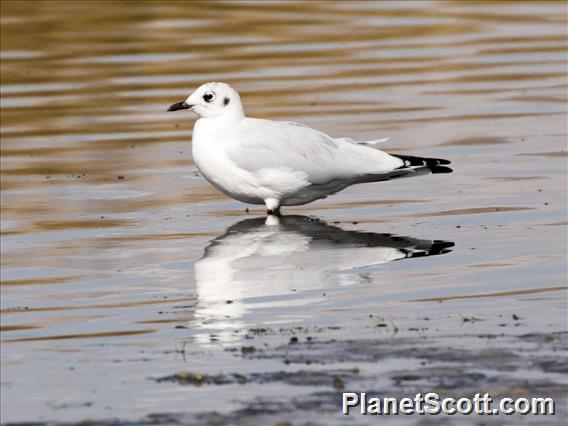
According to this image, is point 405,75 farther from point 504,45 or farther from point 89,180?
point 89,180

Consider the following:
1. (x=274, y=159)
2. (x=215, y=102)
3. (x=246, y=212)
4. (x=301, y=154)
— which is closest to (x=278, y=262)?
(x=274, y=159)

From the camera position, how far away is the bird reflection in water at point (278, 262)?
379 inches

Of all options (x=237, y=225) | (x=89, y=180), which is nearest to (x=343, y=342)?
(x=237, y=225)

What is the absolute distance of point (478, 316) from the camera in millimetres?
9062

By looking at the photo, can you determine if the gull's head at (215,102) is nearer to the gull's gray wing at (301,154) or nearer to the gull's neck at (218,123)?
the gull's neck at (218,123)

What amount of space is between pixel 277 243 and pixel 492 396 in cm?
491

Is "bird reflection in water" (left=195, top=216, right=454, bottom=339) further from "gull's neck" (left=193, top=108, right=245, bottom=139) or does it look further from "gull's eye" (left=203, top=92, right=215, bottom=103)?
"gull's eye" (left=203, top=92, right=215, bottom=103)

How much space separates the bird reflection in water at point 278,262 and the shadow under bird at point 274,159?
28 cm

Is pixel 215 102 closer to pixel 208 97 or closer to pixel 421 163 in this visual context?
pixel 208 97

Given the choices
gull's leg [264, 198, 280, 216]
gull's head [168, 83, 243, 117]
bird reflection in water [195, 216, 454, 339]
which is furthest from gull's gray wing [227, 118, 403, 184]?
bird reflection in water [195, 216, 454, 339]

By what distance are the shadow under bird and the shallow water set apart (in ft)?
0.93

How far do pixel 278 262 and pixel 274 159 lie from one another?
185cm

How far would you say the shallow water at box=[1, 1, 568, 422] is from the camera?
8.76 m

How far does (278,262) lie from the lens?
36.6ft
